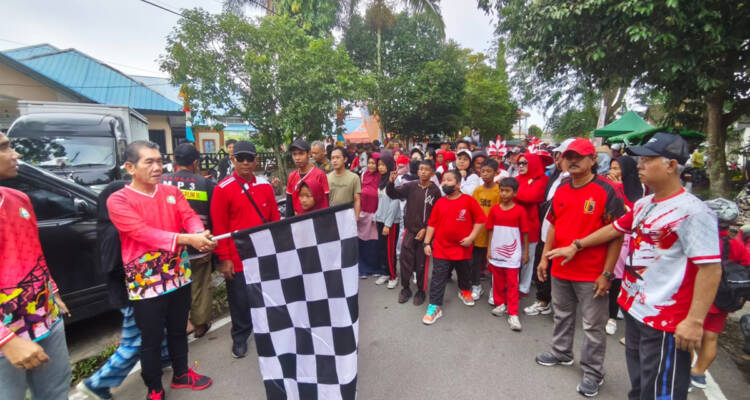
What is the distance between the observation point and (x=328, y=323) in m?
2.00

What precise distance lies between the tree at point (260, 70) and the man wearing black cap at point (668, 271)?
8.86 metres

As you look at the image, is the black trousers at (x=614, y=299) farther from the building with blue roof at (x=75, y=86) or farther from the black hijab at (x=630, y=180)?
the building with blue roof at (x=75, y=86)

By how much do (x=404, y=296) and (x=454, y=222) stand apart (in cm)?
115

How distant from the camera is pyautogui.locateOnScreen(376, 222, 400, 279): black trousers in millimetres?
4727

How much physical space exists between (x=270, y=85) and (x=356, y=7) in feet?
34.5

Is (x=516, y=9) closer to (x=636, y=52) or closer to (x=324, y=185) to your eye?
(x=636, y=52)

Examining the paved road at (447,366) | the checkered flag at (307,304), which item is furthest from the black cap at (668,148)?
the paved road at (447,366)

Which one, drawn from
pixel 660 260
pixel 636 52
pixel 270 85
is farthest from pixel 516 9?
pixel 660 260

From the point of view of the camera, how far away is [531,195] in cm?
404

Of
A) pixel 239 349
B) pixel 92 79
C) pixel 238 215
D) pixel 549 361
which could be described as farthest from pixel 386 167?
pixel 92 79

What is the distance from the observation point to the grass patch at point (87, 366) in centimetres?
290

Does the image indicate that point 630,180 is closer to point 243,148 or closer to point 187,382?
point 243,148

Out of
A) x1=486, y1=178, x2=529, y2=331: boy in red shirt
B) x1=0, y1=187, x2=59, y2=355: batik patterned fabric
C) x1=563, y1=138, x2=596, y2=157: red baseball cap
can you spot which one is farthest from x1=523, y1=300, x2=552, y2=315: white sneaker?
x1=0, y1=187, x2=59, y2=355: batik patterned fabric

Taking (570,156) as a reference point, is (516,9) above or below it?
above
